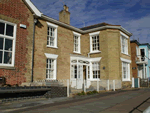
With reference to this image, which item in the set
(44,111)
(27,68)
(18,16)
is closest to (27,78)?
(27,68)

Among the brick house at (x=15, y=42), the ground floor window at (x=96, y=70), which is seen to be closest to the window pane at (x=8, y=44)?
the brick house at (x=15, y=42)

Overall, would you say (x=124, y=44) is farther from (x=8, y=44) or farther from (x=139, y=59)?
(x=8, y=44)

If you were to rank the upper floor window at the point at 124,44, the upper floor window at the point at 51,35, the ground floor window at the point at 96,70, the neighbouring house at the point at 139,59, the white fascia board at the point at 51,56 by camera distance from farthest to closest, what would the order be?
the neighbouring house at the point at 139,59 → the upper floor window at the point at 124,44 → the ground floor window at the point at 96,70 → the upper floor window at the point at 51,35 → the white fascia board at the point at 51,56

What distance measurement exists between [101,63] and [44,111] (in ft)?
38.8

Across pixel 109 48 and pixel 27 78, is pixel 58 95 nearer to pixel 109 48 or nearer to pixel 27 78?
pixel 27 78

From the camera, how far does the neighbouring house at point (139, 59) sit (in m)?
24.6

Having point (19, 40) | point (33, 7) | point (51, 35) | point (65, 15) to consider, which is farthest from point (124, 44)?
point (19, 40)

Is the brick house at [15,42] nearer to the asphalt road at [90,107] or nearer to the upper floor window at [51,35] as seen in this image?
the upper floor window at [51,35]

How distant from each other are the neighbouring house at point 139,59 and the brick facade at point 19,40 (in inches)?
718

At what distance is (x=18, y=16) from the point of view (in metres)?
11.2

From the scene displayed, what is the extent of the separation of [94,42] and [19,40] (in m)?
9.74

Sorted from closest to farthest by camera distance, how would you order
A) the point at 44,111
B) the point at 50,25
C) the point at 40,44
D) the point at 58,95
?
the point at 44,111
the point at 58,95
the point at 40,44
the point at 50,25

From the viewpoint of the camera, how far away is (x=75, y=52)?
17422mm

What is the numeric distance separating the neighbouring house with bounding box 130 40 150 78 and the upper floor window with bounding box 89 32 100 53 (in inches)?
375
